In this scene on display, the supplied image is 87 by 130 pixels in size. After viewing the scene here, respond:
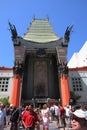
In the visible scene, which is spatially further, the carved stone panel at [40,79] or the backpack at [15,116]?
the carved stone panel at [40,79]

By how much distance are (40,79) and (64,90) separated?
15.5 ft

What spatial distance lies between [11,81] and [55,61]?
7.66m

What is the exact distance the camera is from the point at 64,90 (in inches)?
1091

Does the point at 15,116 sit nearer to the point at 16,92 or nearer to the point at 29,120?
the point at 29,120

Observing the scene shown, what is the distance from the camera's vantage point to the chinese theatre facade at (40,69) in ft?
93.8

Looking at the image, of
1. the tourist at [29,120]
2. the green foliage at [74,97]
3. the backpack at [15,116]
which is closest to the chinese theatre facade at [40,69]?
the green foliage at [74,97]

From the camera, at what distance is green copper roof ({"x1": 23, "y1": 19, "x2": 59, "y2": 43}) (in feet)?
109

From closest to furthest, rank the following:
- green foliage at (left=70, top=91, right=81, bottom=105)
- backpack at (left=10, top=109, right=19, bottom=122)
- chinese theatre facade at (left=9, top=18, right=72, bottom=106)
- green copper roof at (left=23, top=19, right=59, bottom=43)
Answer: backpack at (left=10, top=109, right=19, bottom=122) < chinese theatre facade at (left=9, top=18, right=72, bottom=106) < green foliage at (left=70, top=91, right=81, bottom=105) < green copper roof at (left=23, top=19, right=59, bottom=43)

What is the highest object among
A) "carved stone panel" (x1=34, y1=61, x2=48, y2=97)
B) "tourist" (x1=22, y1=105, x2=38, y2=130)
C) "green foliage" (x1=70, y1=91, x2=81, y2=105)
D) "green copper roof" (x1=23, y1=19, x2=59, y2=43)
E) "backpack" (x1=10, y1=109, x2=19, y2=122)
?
"green copper roof" (x1=23, y1=19, x2=59, y2=43)

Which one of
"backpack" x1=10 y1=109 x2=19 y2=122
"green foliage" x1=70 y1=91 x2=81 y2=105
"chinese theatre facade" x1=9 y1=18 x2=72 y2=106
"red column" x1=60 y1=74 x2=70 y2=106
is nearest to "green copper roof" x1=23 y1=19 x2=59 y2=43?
"chinese theatre facade" x1=9 y1=18 x2=72 y2=106

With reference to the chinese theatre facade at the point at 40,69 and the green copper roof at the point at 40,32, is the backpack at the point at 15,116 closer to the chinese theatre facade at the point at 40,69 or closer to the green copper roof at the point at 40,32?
the chinese theatre facade at the point at 40,69

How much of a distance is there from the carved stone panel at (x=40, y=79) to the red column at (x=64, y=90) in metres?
3.01

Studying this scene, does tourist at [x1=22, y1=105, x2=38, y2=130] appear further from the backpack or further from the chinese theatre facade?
the chinese theatre facade

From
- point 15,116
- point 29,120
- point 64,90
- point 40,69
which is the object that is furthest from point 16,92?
point 29,120
